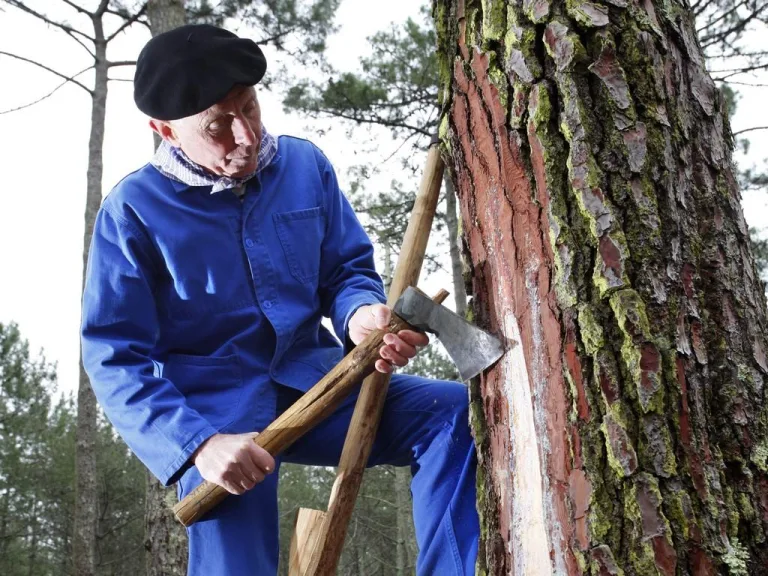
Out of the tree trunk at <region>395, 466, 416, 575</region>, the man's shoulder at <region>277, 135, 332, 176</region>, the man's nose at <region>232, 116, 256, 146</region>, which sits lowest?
the tree trunk at <region>395, 466, 416, 575</region>

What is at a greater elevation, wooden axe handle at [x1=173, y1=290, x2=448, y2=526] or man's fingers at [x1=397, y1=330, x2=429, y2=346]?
man's fingers at [x1=397, y1=330, x2=429, y2=346]

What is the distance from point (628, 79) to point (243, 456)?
1282 millimetres

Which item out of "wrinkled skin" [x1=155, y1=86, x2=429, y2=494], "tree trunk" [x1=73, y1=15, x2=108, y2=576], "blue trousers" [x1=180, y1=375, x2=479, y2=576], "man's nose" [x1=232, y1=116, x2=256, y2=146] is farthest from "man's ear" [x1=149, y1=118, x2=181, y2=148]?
"tree trunk" [x1=73, y1=15, x2=108, y2=576]

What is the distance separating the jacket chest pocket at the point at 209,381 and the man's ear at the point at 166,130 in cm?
68

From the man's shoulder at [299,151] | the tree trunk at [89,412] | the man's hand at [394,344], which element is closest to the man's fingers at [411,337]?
the man's hand at [394,344]

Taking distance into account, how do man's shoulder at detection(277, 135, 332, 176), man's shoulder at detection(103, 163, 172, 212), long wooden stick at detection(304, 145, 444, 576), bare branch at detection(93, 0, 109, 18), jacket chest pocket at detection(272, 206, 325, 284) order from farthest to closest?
bare branch at detection(93, 0, 109, 18)
man's shoulder at detection(277, 135, 332, 176)
jacket chest pocket at detection(272, 206, 325, 284)
man's shoulder at detection(103, 163, 172, 212)
long wooden stick at detection(304, 145, 444, 576)

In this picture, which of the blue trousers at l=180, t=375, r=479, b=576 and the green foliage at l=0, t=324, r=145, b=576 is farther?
the green foliage at l=0, t=324, r=145, b=576

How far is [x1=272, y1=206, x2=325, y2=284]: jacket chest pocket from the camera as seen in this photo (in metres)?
2.10

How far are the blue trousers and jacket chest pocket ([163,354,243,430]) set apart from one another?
154 millimetres

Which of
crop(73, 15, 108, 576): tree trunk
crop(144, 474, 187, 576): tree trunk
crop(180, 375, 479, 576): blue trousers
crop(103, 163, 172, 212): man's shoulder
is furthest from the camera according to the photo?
crop(73, 15, 108, 576): tree trunk

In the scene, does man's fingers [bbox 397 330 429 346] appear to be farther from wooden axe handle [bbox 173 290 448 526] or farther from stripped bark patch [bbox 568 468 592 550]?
stripped bark patch [bbox 568 468 592 550]

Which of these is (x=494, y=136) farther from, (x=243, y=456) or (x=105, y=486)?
(x=105, y=486)

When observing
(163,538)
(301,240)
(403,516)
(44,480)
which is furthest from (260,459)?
(44,480)

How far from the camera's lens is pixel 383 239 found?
935cm
